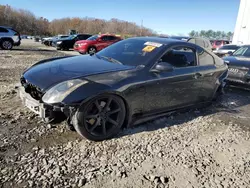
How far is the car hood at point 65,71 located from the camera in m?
3.05

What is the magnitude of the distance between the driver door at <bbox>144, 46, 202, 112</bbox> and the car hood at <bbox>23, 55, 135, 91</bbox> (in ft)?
1.69

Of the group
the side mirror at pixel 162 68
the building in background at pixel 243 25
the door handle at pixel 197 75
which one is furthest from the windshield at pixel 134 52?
the building in background at pixel 243 25

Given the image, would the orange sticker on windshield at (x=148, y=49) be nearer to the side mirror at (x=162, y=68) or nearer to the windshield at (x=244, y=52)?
the side mirror at (x=162, y=68)

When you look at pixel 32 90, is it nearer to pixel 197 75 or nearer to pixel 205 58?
pixel 197 75

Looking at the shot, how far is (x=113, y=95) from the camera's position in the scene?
3.11 m

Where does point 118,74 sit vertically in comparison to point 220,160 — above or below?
above

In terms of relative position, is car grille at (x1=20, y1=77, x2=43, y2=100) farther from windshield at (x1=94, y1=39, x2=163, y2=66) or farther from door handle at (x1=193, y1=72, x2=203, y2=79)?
door handle at (x1=193, y1=72, x2=203, y2=79)

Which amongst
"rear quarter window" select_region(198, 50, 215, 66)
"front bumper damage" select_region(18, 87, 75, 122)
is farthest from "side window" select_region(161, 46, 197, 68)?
"front bumper damage" select_region(18, 87, 75, 122)

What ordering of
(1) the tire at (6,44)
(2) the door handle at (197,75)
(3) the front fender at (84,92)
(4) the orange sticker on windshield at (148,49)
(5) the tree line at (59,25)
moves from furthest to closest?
(5) the tree line at (59,25) < (1) the tire at (6,44) < (2) the door handle at (197,75) < (4) the orange sticker on windshield at (148,49) < (3) the front fender at (84,92)

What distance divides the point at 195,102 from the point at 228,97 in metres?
1.99

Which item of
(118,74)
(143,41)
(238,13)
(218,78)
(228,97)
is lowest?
(228,97)

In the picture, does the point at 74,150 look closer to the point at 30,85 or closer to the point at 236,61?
the point at 30,85

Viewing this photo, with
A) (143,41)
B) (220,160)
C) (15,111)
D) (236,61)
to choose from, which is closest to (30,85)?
(15,111)

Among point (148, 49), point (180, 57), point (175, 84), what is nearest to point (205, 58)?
point (180, 57)
